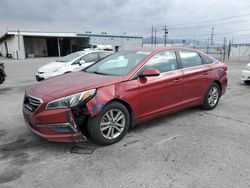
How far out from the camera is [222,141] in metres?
3.63

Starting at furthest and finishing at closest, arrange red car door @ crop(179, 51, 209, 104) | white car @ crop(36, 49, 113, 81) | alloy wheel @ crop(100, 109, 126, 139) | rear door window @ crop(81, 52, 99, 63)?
rear door window @ crop(81, 52, 99, 63)
white car @ crop(36, 49, 113, 81)
red car door @ crop(179, 51, 209, 104)
alloy wheel @ crop(100, 109, 126, 139)

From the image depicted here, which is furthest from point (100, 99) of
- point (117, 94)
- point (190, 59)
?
point (190, 59)

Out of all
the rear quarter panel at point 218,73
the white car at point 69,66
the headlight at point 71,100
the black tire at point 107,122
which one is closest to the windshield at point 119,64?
the black tire at point 107,122

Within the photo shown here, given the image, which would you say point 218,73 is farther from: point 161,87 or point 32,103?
point 32,103

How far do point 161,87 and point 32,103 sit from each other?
2.20 metres

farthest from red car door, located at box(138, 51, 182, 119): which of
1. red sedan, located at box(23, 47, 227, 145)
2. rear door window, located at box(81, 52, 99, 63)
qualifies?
rear door window, located at box(81, 52, 99, 63)

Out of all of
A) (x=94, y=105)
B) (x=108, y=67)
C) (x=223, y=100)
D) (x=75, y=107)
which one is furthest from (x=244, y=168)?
(x=223, y=100)

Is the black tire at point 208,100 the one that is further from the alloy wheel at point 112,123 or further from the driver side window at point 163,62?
the alloy wheel at point 112,123

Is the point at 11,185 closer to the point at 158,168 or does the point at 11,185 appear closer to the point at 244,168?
the point at 158,168

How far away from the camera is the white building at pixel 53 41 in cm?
3581

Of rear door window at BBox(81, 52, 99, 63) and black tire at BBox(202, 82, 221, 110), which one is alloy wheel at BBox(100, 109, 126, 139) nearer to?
black tire at BBox(202, 82, 221, 110)

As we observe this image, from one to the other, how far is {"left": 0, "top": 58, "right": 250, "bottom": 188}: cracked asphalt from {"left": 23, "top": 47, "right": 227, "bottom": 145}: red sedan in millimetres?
305

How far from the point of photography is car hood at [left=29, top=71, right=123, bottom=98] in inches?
129

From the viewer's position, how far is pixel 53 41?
45188mm
